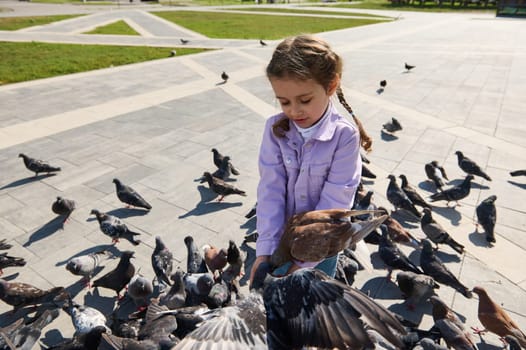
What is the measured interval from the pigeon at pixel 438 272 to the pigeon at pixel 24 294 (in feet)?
15.5

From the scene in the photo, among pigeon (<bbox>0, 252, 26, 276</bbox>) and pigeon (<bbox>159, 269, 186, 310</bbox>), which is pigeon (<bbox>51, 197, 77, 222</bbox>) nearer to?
pigeon (<bbox>0, 252, 26, 276</bbox>)

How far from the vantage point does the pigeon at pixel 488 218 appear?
527cm

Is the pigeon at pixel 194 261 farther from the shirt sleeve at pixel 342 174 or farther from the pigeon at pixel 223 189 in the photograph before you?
the shirt sleeve at pixel 342 174

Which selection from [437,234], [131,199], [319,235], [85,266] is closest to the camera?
[319,235]

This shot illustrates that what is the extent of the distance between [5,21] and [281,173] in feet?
132

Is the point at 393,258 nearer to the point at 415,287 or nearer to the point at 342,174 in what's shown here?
the point at 415,287

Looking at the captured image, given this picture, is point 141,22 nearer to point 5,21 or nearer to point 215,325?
point 5,21

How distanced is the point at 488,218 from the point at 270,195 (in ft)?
14.8

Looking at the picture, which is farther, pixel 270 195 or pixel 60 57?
pixel 60 57

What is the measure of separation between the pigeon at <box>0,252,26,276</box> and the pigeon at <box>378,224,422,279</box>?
201 inches

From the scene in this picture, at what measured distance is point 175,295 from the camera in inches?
159

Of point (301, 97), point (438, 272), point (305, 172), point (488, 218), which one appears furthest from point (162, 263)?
point (488, 218)

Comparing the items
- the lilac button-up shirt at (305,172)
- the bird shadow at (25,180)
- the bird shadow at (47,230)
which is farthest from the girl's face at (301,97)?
the bird shadow at (25,180)

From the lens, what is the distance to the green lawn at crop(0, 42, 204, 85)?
50.1 feet
